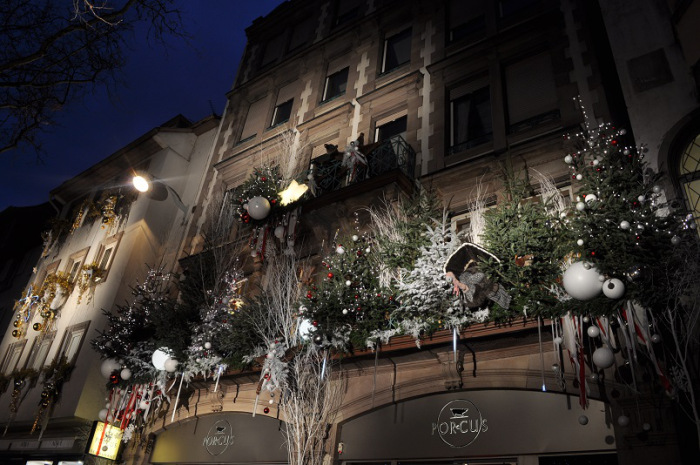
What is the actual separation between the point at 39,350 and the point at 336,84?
45.0ft

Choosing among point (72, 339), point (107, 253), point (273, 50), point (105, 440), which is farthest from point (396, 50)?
point (72, 339)

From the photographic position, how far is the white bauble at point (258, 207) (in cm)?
1218

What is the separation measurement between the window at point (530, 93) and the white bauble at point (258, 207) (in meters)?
5.93

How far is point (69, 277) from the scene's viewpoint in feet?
61.9

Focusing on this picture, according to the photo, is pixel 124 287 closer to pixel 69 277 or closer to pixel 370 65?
pixel 69 277

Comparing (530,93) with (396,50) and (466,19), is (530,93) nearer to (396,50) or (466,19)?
(466,19)

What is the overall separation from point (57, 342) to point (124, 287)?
10.2 feet

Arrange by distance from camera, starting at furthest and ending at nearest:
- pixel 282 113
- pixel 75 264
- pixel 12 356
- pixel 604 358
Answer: pixel 75 264 → pixel 12 356 → pixel 282 113 → pixel 604 358

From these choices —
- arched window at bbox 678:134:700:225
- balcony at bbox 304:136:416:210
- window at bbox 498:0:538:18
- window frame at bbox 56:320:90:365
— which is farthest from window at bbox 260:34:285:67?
arched window at bbox 678:134:700:225

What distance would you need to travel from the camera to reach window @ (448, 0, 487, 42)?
548 inches

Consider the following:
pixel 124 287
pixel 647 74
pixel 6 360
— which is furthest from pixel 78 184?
pixel 647 74

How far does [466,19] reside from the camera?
46.9 feet

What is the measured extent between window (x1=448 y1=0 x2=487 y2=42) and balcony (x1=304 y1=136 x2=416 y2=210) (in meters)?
3.78

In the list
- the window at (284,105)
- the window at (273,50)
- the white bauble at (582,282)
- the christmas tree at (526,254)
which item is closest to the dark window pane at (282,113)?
the window at (284,105)
